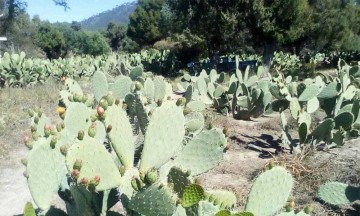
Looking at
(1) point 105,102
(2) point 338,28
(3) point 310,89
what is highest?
(1) point 105,102

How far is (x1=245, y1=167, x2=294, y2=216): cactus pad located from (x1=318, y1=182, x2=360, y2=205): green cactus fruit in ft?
4.25

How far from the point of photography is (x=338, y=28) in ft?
66.0

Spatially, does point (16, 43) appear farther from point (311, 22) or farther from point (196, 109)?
point (196, 109)

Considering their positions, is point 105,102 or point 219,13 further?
point 219,13

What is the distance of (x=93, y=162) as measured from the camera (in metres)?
1.62

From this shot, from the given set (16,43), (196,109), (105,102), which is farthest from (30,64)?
(16,43)

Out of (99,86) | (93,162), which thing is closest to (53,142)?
(93,162)

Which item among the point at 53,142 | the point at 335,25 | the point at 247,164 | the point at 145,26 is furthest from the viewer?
the point at 145,26

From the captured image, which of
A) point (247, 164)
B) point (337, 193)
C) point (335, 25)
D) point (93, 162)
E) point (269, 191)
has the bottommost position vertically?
point (335, 25)

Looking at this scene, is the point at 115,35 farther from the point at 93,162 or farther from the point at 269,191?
the point at 93,162

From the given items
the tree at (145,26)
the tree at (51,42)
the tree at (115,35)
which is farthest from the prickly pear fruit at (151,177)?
the tree at (115,35)

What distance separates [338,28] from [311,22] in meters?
2.91

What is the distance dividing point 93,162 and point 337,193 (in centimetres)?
208

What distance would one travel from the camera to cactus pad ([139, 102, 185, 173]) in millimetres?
1823
